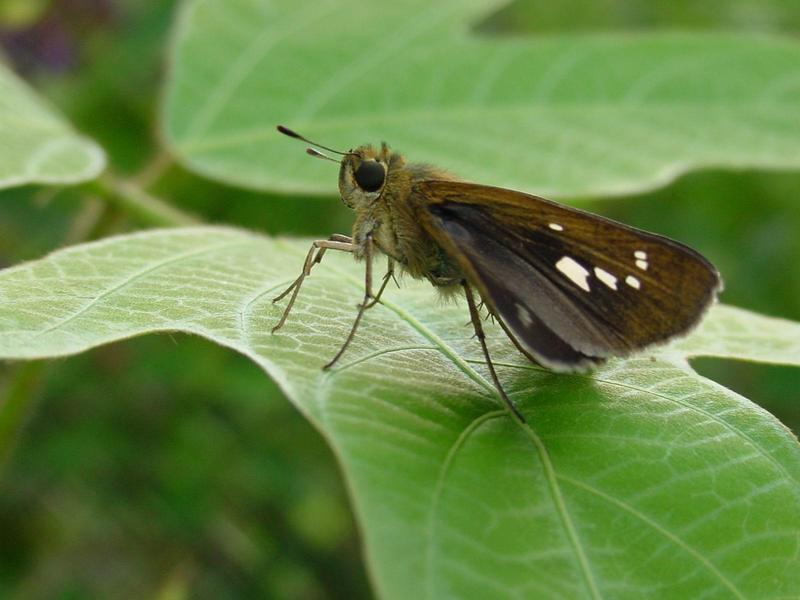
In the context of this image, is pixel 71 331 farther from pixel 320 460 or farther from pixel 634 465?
pixel 320 460

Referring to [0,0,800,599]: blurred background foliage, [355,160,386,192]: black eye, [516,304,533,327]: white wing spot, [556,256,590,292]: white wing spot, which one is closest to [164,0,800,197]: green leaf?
[355,160,386,192]: black eye

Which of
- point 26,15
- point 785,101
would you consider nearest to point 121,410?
point 26,15

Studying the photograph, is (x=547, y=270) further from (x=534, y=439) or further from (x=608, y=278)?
(x=534, y=439)

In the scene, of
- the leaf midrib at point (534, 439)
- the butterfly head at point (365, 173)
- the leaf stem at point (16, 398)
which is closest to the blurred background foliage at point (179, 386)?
the leaf stem at point (16, 398)

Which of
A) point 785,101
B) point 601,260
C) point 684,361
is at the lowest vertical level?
point 684,361

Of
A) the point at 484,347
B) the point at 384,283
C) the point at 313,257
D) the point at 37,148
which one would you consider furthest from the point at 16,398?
the point at 484,347

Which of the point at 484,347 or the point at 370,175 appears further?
the point at 370,175

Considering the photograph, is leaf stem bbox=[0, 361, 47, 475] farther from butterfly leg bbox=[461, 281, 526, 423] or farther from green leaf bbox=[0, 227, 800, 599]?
butterfly leg bbox=[461, 281, 526, 423]
